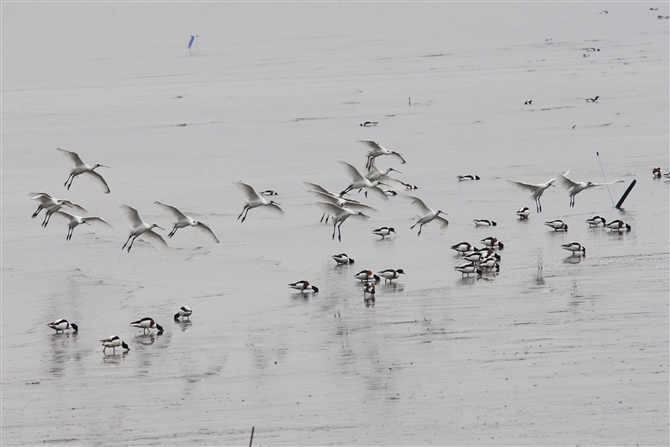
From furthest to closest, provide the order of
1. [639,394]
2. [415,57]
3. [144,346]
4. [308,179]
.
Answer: [415,57]
[308,179]
[144,346]
[639,394]

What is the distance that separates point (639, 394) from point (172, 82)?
50.8 meters

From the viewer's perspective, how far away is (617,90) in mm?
44250

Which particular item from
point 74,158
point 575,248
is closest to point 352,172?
point 575,248

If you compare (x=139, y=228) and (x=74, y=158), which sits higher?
(x=74, y=158)

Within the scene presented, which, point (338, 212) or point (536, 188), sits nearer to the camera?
point (338, 212)

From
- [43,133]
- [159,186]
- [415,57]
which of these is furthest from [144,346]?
[415,57]

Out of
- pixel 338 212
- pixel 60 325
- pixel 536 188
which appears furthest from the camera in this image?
pixel 536 188

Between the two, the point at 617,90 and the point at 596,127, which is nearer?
the point at 596,127

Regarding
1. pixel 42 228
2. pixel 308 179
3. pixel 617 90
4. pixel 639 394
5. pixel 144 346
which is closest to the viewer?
pixel 639 394

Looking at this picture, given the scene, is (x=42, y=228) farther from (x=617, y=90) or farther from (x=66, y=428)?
(x=617, y=90)

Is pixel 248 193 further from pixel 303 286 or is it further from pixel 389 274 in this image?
pixel 389 274

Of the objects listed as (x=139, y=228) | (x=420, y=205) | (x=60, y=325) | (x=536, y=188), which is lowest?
(x=60, y=325)

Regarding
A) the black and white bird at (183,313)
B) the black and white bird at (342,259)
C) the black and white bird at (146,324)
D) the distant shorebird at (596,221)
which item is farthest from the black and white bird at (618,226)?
the black and white bird at (146,324)

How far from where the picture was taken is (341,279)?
19.1 m
